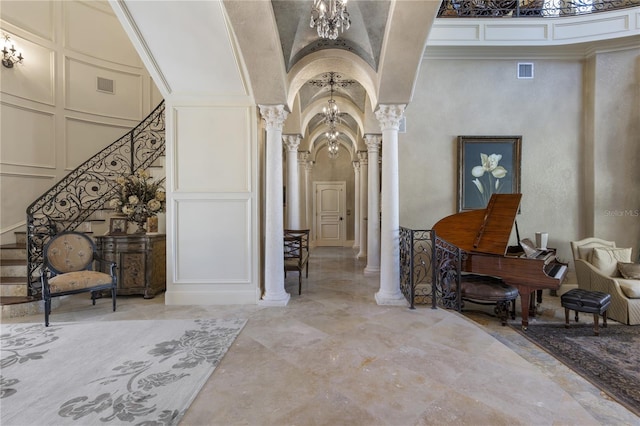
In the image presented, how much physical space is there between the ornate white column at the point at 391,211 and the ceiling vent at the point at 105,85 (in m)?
6.03

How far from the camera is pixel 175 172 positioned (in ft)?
14.4

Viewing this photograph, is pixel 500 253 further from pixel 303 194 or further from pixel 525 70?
pixel 303 194

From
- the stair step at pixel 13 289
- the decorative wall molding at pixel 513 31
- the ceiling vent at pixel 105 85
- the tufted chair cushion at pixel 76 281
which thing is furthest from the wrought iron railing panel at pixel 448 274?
the ceiling vent at pixel 105 85

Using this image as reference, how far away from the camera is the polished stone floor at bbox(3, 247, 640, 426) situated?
2035 millimetres

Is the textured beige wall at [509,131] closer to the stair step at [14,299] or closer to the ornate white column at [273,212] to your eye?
the ornate white column at [273,212]

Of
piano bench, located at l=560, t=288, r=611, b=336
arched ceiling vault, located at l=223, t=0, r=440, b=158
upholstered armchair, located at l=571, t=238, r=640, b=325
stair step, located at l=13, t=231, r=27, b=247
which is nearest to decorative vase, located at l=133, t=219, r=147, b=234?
stair step, located at l=13, t=231, r=27, b=247

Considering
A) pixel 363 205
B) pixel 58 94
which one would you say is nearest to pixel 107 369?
pixel 58 94

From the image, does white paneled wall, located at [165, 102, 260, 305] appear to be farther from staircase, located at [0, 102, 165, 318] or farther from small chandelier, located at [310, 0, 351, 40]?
small chandelier, located at [310, 0, 351, 40]

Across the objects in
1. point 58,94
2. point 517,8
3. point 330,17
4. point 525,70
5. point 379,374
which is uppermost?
point 517,8

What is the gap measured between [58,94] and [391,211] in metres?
6.76

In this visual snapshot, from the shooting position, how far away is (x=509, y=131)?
561cm

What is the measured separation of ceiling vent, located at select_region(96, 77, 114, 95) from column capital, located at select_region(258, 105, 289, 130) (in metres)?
4.59

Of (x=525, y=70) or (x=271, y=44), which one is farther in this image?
(x=525, y=70)

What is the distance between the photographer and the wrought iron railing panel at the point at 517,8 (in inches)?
210
